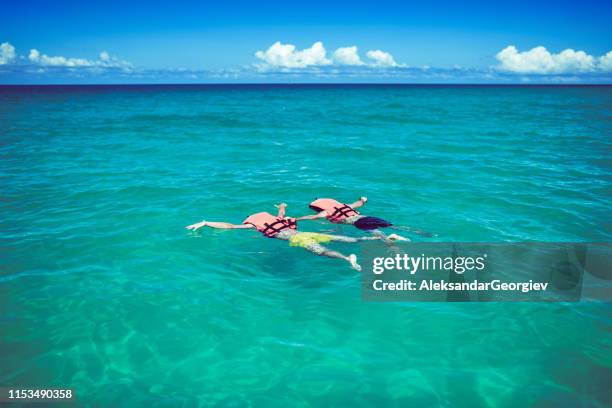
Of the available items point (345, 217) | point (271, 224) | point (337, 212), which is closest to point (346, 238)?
point (345, 217)

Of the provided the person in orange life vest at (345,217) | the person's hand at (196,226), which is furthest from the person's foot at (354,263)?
the person's hand at (196,226)

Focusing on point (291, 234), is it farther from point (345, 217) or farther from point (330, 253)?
point (345, 217)

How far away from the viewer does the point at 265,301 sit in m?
10.6

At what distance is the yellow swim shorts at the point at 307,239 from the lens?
42.3 feet

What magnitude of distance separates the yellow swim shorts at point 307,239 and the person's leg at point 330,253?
0.46ft

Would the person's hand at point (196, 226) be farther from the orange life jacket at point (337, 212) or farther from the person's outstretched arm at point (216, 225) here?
the orange life jacket at point (337, 212)

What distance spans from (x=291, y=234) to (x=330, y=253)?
6.05 ft

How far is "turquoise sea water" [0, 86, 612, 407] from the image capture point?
26.1 feet

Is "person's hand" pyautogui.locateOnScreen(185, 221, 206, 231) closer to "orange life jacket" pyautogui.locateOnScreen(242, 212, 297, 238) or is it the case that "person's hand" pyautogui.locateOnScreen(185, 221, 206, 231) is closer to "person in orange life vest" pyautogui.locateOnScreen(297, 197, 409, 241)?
"orange life jacket" pyautogui.locateOnScreen(242, 212, 297, 238)

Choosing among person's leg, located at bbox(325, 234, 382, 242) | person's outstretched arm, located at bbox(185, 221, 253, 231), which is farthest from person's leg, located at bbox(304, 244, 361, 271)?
person's outstretched arm, located at bbox(185, 221, 253, 231)

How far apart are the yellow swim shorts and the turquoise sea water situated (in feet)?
1.41

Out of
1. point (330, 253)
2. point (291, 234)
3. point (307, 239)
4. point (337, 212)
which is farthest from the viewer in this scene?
point (337, 212)

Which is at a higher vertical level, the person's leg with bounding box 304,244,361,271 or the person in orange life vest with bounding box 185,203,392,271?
the person in orange life vest with bounding box 185,203,392,271

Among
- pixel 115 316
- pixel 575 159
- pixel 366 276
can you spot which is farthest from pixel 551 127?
pixel 115 316
